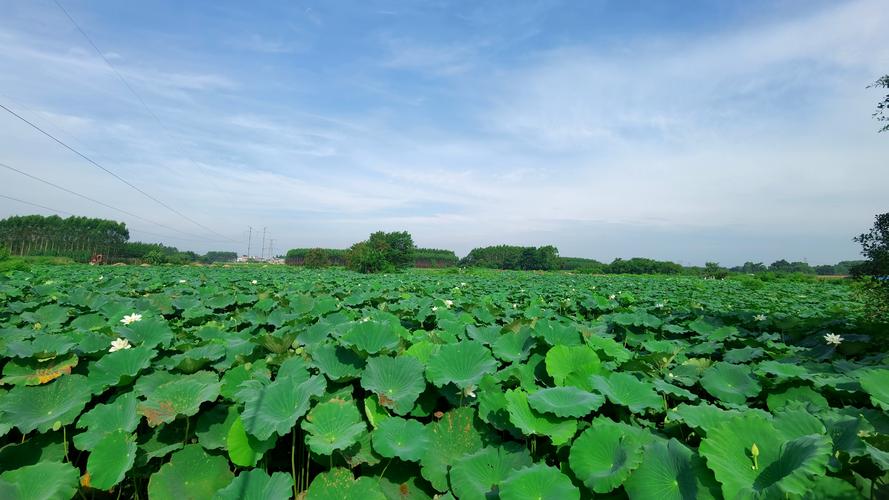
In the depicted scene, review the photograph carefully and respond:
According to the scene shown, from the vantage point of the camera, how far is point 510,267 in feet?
290

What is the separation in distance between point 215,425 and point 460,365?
4.01 ft

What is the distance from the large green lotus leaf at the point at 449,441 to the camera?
1661mm

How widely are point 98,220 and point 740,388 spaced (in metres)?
97.0

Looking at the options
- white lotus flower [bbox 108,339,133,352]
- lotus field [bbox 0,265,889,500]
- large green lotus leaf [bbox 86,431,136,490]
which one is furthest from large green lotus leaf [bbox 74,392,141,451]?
white lotus flower [bbox 108,339,133,352]

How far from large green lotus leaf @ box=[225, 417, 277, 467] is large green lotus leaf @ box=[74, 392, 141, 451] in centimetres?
51

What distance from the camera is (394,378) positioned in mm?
2117

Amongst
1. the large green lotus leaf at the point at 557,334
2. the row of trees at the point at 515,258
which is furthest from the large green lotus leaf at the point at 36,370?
the row of trees at the point at 515,258

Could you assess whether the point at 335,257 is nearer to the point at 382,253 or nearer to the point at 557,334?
the point at 382,253

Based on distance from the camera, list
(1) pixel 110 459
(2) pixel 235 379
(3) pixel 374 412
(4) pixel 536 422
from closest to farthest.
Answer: (1) pixel 110 459
(4) pixel 536 422
(3) pixel 374 412
(2) pixel 235 379

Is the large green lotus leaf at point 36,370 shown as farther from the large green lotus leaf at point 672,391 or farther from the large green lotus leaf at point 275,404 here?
the large green lotus leaf at point 672,391

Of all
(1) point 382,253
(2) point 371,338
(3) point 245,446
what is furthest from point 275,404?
(1) point 382,253

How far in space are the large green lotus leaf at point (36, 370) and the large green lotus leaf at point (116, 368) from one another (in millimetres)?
247

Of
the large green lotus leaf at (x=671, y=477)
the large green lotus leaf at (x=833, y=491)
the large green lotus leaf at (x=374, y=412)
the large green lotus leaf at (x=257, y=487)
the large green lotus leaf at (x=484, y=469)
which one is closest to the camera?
the large green lotus leaf at (x=833, y=491)

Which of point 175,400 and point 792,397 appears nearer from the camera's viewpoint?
point 175,400
